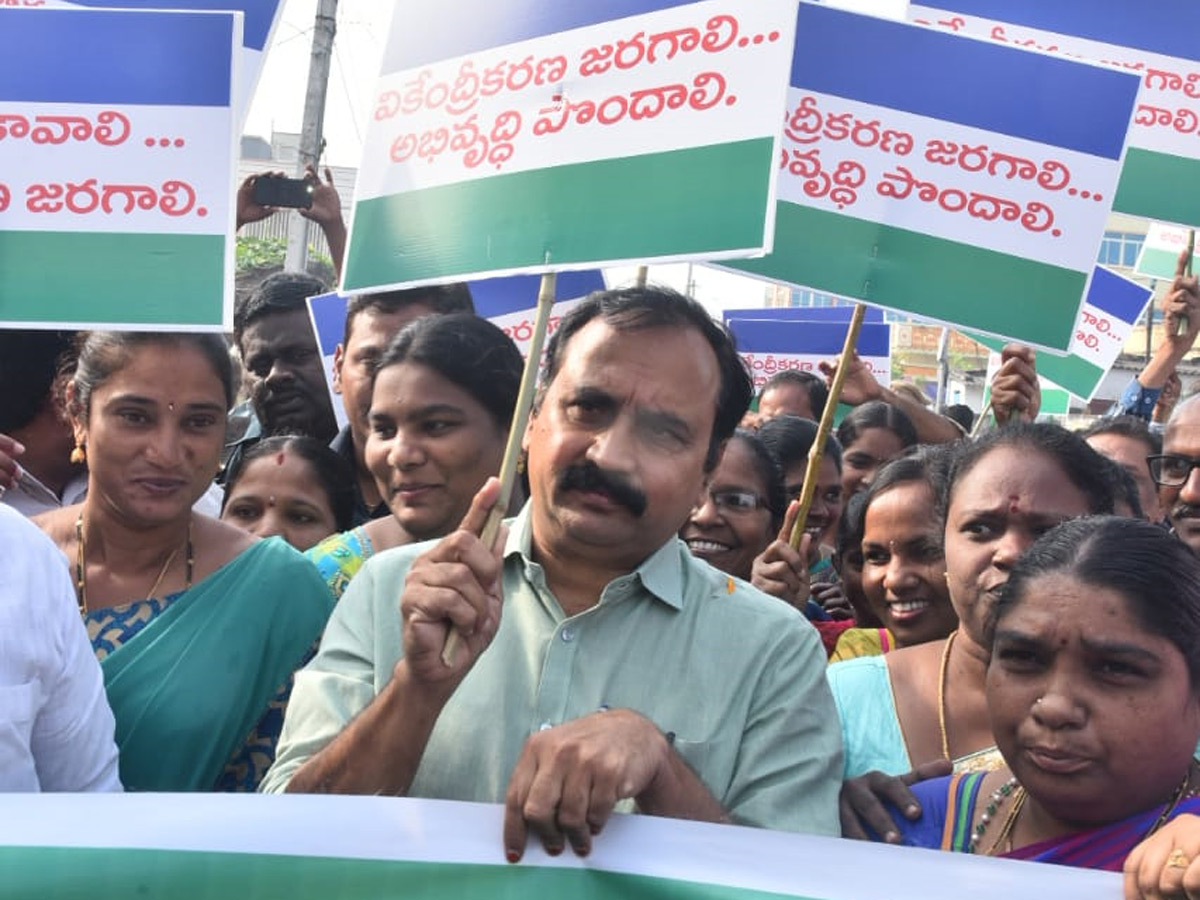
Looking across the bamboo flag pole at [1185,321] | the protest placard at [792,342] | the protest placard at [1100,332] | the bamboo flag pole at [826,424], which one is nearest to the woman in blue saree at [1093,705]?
the bamboo flag pole at [826,424]

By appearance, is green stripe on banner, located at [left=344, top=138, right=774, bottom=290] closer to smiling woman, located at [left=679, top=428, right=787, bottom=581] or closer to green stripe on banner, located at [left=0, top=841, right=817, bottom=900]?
green stripe on banner, located at [left=0, top=841, right=817, bottom=900]

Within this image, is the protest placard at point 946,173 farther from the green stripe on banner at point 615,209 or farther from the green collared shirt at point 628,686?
the green collared shirt at point 628,686

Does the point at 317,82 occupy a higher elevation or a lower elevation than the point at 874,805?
higher

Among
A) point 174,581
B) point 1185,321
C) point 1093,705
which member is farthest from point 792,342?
point 1093,705

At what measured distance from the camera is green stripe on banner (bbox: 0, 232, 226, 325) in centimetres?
323

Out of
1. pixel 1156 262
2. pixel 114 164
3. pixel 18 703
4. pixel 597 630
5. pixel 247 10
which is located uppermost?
pixel 247 10

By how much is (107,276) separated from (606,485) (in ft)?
4.49

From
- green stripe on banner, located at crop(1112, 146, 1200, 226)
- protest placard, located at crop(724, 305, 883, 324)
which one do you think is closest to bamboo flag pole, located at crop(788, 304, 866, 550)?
green stripe on banner, located at crop(1112, 146, 1200, 226)

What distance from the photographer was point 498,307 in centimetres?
507

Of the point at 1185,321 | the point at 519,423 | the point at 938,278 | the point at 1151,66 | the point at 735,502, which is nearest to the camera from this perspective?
the point at 519,423

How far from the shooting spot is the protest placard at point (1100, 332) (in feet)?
23.9

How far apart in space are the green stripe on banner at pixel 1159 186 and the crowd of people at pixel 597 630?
166 cm

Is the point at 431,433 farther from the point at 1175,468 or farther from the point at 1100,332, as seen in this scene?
the point at 1100,332

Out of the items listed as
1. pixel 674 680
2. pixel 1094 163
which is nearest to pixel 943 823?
pixel 674 680
